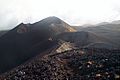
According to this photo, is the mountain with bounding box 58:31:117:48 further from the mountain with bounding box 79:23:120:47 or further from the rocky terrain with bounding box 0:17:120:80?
the mountain with bounding box 79:23:120:47

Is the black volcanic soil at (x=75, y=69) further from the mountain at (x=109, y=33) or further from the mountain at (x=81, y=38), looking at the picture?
the mountain at (x=109, y=33)

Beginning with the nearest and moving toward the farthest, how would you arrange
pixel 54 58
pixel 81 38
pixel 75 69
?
pixel 75 69, pixel 54 58, pixel 81 38

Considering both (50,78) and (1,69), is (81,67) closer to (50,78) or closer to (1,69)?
(50,78)

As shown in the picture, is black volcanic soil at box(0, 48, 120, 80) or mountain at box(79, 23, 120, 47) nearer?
black volcanic soil at box(0, 48, 120, 80)

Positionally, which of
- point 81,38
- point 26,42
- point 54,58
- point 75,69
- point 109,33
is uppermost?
point 81,38

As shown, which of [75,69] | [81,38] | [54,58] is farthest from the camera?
[81,38]

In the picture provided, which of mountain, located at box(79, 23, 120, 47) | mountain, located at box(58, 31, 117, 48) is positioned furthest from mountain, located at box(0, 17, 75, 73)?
mountain, located at box(79, 23, 120, 47)

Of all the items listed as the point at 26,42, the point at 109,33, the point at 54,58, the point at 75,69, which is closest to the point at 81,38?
the point at 26,42

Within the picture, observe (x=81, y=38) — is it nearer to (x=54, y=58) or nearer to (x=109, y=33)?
(x=109, y=33)

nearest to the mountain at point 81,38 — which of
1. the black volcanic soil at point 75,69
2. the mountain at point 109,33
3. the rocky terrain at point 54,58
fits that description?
the rocky terrain at point 54,58

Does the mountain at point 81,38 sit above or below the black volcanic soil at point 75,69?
above
